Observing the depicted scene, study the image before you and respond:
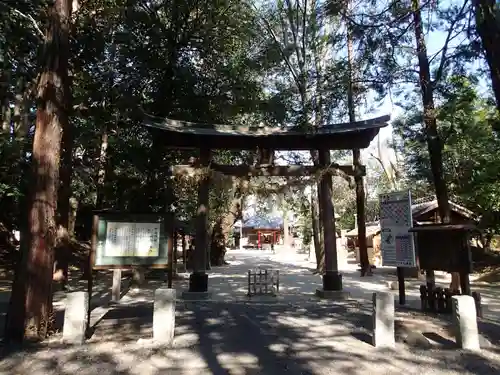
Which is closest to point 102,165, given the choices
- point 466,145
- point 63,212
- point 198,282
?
point 63,212

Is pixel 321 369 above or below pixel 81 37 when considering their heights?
below

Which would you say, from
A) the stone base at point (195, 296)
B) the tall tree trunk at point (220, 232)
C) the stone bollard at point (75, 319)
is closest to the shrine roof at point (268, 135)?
the stone base at point (195, 296)

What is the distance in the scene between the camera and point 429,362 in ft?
18.4

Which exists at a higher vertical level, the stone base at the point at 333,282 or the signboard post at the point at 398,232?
the signboard post at the point at 398,232

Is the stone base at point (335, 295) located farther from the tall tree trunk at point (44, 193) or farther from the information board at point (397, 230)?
the tall tree trunk at point (44, 193)

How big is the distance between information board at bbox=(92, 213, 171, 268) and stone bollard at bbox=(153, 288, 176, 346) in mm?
2574

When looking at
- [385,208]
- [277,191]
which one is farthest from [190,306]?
[385,208]

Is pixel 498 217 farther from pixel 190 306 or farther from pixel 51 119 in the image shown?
pixel 51 119

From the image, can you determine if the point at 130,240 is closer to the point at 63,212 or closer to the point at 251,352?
the point at 251,352

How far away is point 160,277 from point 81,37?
34.4 ft

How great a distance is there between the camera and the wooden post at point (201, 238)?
1095cm

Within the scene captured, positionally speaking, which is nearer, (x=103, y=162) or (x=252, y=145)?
(x=252, y=145)

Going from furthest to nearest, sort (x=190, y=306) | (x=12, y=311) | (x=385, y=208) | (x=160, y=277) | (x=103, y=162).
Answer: (x=160, y=277), (x=103, y=162), (x=385, y=208), (x=190, y=306), (x=12, y=311)

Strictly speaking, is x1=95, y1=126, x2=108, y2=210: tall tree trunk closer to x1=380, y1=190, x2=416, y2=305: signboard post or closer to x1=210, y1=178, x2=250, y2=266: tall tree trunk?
x1=380, y1=190, x2=416, y2=305: signboard post
